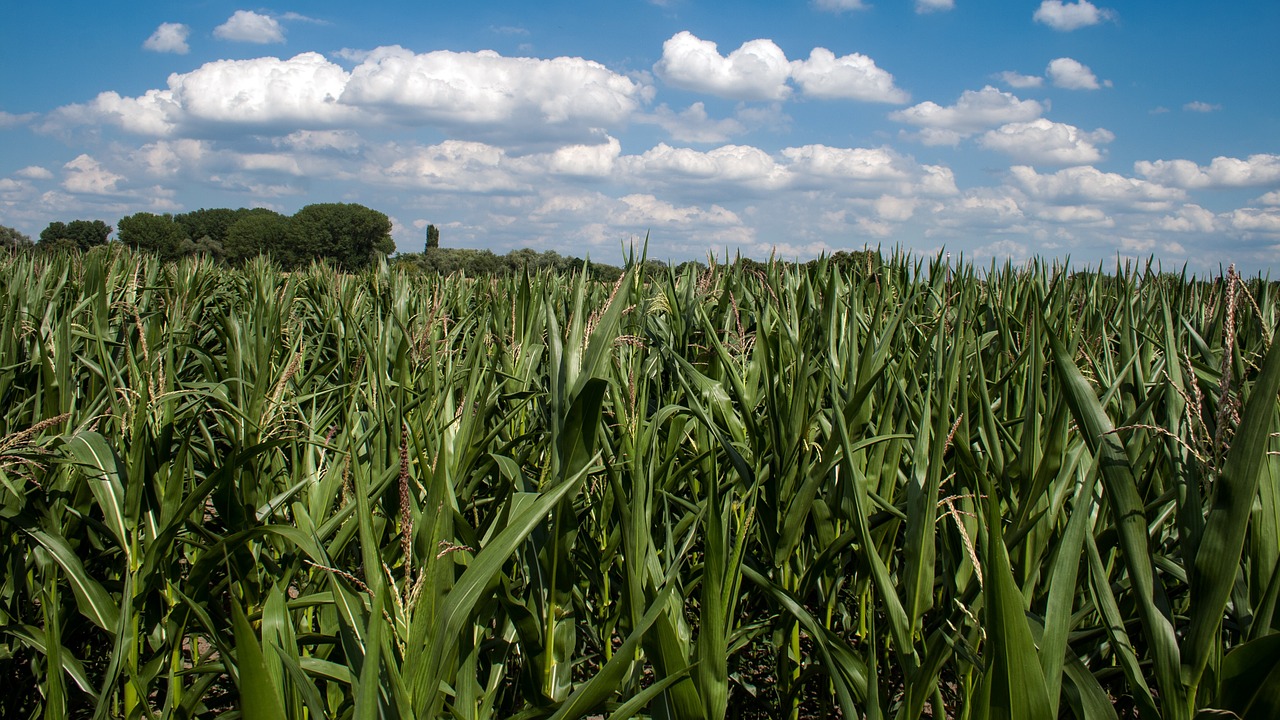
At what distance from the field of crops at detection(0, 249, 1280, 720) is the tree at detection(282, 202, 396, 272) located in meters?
75.0

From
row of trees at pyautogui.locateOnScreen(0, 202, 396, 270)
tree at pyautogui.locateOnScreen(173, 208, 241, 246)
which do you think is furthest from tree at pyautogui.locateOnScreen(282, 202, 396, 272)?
tree at pyautogui.locateOnScreen(173, 208, 241, 246)

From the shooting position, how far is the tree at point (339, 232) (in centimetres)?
7694

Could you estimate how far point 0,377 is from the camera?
269 cm

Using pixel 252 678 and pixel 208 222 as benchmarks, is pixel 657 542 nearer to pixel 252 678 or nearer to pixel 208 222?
pixel 252 678

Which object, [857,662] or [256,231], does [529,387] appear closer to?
[857,662]

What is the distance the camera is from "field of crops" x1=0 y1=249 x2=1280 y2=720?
1.13m

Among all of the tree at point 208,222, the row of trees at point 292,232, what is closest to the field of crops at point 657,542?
the row of trees at point 292,232

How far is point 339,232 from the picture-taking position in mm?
81000

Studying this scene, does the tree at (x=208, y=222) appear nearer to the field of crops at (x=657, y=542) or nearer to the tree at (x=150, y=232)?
the tree at (x=150, y=232)

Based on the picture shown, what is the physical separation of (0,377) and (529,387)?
181 cm

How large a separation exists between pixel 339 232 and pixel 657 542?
282 feet

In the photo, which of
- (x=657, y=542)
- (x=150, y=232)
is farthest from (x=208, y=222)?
(x=657, y=542)

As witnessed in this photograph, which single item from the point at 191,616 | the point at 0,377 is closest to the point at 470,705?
the point at 191,616

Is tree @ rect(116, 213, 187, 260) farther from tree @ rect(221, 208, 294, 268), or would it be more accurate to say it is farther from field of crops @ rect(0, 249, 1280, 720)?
field of crops @ rect(0, 249, 1280, 720)
